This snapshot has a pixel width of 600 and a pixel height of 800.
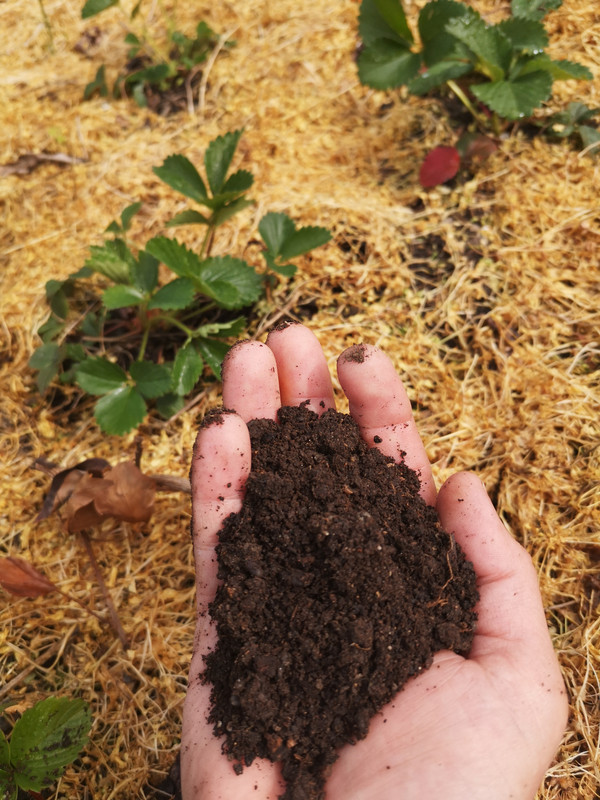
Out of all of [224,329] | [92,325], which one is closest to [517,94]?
[224,329]

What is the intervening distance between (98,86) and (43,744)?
3131mm

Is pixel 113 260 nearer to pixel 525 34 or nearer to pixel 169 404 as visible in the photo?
pixel 169 404

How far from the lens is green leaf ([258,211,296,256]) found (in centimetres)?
222

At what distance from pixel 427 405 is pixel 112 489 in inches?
42.9

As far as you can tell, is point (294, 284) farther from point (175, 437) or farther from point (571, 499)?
point (571, 499)

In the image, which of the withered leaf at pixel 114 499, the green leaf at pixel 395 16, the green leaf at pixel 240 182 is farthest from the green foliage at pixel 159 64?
the withered leaf at pixel 114 499

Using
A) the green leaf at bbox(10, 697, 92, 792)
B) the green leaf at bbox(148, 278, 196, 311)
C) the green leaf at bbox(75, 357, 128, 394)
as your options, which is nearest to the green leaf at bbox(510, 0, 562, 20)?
the green leaf at bbox(148, 278, 196, 311)

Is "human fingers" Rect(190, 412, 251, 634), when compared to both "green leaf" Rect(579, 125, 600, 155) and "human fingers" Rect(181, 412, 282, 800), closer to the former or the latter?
"human fingers" Rect(181, 412, 282, 800)

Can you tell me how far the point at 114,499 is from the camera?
184cm

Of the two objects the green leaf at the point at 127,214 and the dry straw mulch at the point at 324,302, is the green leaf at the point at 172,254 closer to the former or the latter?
the green leaf at the point at 127,214

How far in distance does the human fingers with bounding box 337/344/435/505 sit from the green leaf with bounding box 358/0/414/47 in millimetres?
1681

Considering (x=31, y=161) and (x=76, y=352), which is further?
(x=31, y=161)

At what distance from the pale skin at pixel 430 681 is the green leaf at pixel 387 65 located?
1514 millimetres

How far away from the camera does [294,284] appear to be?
2404 mm
